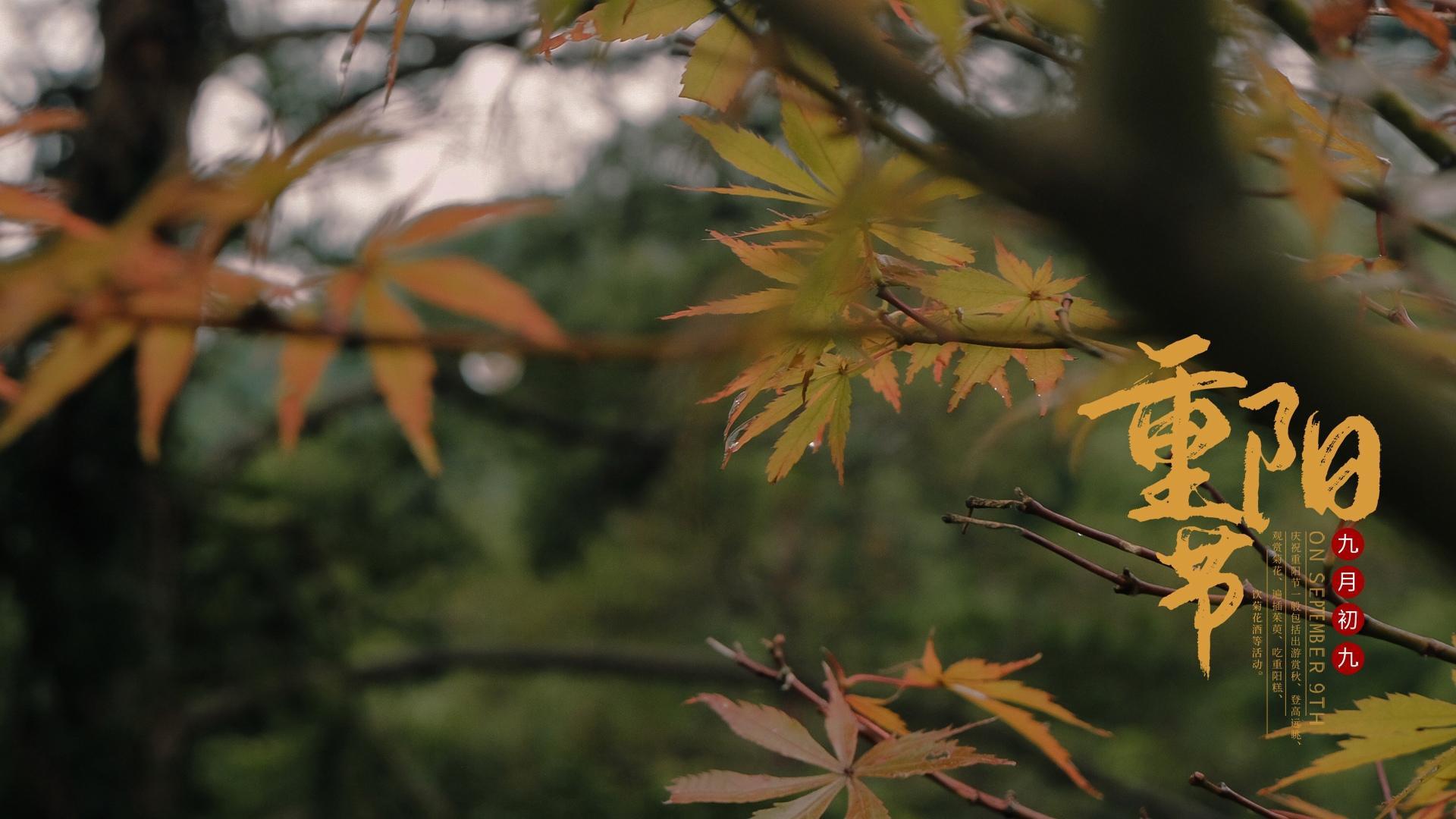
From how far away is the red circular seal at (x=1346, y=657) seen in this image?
400 millimetres

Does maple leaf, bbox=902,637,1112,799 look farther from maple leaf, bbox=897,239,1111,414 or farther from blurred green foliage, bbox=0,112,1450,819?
blurred green foliage, bbox=0,112,1450,819

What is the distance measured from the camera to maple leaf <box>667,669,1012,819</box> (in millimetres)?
309

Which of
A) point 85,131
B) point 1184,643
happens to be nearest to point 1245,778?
point 1184,643

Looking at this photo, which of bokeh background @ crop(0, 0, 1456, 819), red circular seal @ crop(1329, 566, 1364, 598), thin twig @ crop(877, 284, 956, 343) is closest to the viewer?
thin twig @ crop(877, 284, 956, 343)

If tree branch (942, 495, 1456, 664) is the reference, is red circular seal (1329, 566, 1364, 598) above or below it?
below

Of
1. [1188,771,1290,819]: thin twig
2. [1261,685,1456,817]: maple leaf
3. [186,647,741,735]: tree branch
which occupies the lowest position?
[186,647,741,735]: tree branch

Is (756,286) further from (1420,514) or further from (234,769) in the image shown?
(234,769)

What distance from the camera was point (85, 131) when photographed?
1.50 metres

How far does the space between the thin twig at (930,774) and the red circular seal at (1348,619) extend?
11cm

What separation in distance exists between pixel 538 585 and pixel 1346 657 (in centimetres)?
244

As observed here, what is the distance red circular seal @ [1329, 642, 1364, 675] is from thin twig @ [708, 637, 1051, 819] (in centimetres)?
15

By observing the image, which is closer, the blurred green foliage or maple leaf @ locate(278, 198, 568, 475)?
maple leaf @ locate(278, 198, 568, 475)

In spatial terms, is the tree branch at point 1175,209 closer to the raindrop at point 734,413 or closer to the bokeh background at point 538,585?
the raindrop at point 734,413

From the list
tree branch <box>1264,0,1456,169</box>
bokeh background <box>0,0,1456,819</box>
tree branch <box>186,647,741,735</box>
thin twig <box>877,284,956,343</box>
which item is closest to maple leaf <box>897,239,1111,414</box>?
thin twig <box>877,284,956,343</box>
